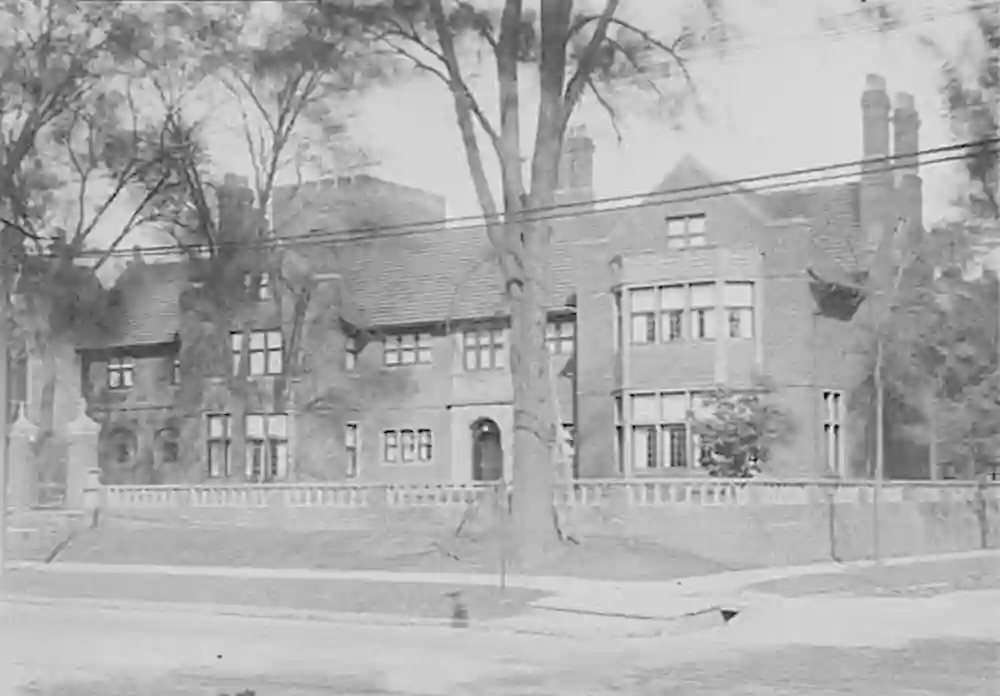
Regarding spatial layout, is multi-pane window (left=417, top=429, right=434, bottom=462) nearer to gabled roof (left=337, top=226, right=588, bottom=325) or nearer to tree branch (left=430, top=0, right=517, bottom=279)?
gabled roof (left=337, top=226, right=588, bottom=325)

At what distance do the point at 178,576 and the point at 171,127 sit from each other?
4.62ft

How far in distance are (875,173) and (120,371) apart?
93.2 inches

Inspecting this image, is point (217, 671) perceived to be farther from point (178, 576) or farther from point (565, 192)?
point (565, 192)

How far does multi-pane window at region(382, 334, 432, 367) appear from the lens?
387 centimetres


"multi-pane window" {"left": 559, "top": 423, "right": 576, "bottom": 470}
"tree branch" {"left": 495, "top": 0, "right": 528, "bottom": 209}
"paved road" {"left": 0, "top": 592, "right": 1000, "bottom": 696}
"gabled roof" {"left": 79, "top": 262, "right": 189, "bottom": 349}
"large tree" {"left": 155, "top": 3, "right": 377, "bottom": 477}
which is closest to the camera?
"paved road" {"left": 0, "top": 592, "right": 1000, "bottom": 696}

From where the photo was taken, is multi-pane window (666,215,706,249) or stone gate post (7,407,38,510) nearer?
multi-pane window (666,215,706,249)

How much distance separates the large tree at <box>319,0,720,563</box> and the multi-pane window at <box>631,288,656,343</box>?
1.03 feet

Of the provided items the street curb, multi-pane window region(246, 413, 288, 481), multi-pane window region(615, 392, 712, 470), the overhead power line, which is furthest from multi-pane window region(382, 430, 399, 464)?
multi-pane window region(615, 392, 712, 470)

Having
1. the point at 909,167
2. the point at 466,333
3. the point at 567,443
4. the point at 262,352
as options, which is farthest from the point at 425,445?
the point at 909,167

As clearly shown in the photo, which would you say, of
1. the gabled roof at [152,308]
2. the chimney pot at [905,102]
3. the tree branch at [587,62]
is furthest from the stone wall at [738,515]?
the tree branch at [587,62]

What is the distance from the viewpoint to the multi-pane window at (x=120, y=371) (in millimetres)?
4277

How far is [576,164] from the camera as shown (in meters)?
3.76

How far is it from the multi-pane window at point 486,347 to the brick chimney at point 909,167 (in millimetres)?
1125

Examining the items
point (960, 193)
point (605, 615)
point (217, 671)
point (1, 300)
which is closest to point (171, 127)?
point (1, 300)
